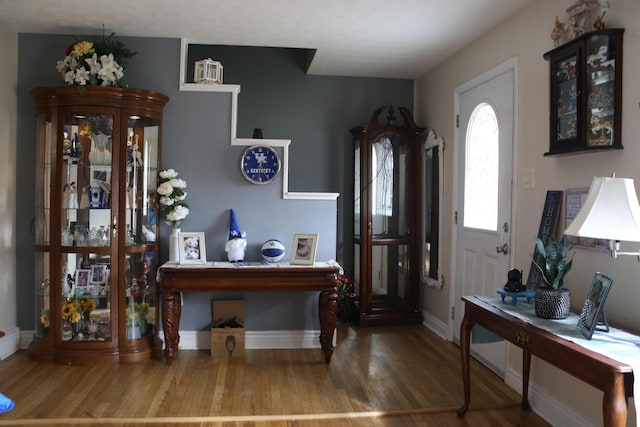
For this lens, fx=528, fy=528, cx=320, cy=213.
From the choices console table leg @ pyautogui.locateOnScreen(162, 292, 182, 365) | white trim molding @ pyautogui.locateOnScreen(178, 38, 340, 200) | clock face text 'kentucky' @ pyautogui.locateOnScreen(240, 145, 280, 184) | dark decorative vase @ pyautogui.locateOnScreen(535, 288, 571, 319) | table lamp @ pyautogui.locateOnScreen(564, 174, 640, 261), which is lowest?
console table leg @ pyautogui.locateOnScreen(162, 292, 182, 365)

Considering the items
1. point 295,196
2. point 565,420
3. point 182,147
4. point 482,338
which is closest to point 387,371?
point 482,338

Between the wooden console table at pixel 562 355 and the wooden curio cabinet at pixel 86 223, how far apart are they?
7.75 feet

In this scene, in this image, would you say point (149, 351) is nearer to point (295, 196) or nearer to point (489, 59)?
point (295, 196)

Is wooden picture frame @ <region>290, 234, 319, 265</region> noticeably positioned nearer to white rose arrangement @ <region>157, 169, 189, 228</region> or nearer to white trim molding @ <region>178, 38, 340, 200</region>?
white trim molding @ <region>178, 38, 340, 200</region>

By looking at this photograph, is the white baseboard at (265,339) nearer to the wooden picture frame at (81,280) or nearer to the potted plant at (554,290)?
the wooden picture frame at (81,280)

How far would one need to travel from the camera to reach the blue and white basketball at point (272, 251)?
155 inches

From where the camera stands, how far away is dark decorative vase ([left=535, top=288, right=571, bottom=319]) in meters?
2.33

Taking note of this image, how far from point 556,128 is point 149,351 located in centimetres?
307

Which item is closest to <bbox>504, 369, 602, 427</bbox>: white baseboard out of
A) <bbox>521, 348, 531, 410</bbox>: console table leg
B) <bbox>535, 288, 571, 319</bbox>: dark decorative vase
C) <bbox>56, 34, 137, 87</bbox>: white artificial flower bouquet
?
<bbox>521, 348, 531, 410</bbox>: console table leg

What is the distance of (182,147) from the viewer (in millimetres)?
4059

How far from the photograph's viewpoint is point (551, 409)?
2895mm

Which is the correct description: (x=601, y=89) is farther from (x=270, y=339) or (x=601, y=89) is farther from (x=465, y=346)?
(x=270, y=339)

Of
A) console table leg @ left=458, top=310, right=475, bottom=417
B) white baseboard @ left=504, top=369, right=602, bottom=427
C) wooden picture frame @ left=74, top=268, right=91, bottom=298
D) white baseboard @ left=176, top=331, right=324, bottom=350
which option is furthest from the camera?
Result: white baseboard @ left=176, top=331, right=324, bottom=350

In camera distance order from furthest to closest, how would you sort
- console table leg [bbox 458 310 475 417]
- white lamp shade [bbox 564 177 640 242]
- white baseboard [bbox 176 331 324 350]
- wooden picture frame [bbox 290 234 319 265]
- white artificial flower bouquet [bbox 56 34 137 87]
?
white baseboard [bbox 176 331 324 350]
wooden picture frame [bbox 290 234 319 265]
white artificial flower bouquet [bbox 56 34 137 87]
console table leg [bbox 458 310 475 417]
white lamp shade [bbox 564 177 640 242]
